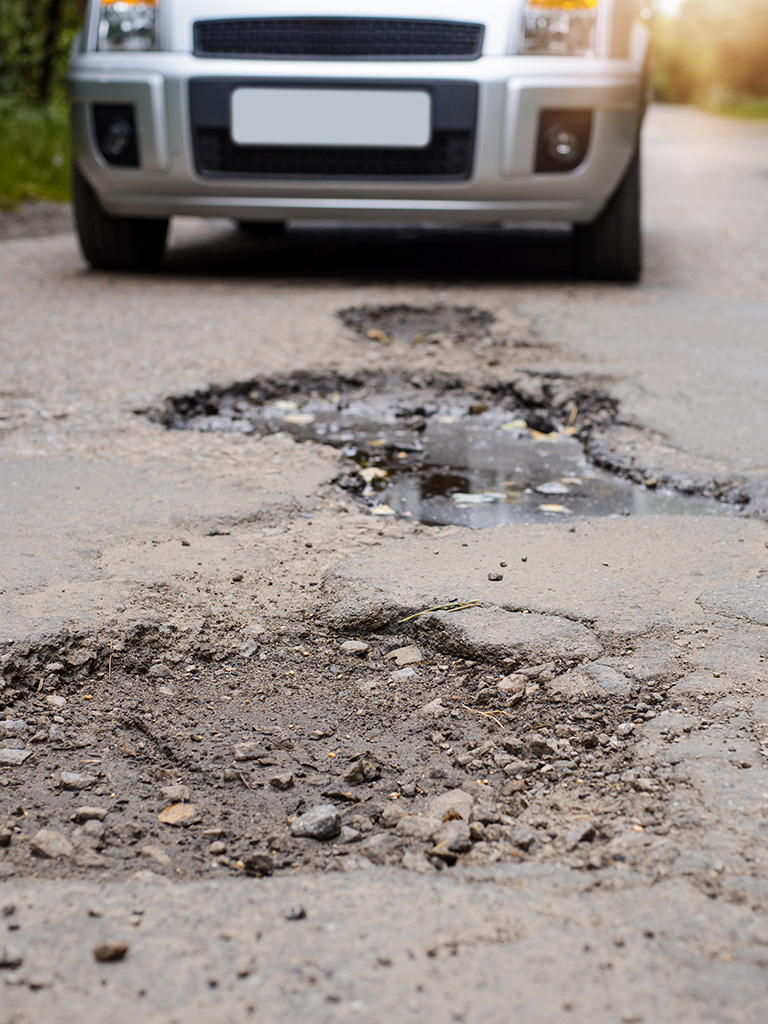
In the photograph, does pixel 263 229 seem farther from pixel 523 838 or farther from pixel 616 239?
pixel 523 838

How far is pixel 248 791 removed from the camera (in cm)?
151

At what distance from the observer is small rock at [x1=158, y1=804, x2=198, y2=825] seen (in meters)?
1.43

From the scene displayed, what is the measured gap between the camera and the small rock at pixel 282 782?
1.52 metres

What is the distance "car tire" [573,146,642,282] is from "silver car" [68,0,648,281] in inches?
4.7

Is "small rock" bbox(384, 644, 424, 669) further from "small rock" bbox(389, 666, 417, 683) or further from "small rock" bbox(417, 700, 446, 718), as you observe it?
"small rock" bbox(417, 700, 446, 718)

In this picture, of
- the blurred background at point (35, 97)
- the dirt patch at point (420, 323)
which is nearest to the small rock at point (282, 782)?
the dirt patch at point (420, 323)

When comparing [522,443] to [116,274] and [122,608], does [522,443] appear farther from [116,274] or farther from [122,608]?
[116,274]

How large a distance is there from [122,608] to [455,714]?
2.00ft

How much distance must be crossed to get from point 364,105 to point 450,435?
1967mm

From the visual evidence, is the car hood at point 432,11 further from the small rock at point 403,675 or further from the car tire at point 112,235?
the small rock at point 403,675

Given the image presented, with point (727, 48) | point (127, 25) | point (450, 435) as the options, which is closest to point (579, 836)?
point (450, 435)

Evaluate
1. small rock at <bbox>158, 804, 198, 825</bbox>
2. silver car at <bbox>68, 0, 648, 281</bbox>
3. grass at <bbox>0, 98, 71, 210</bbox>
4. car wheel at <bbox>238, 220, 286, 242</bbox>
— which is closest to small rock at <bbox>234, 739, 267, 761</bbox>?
small rock at <bbox>158, 804, 198, 825</bbox>

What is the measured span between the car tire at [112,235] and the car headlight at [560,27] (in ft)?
6.08

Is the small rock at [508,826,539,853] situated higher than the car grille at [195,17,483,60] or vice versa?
the car grille at [195,17,483,60]
